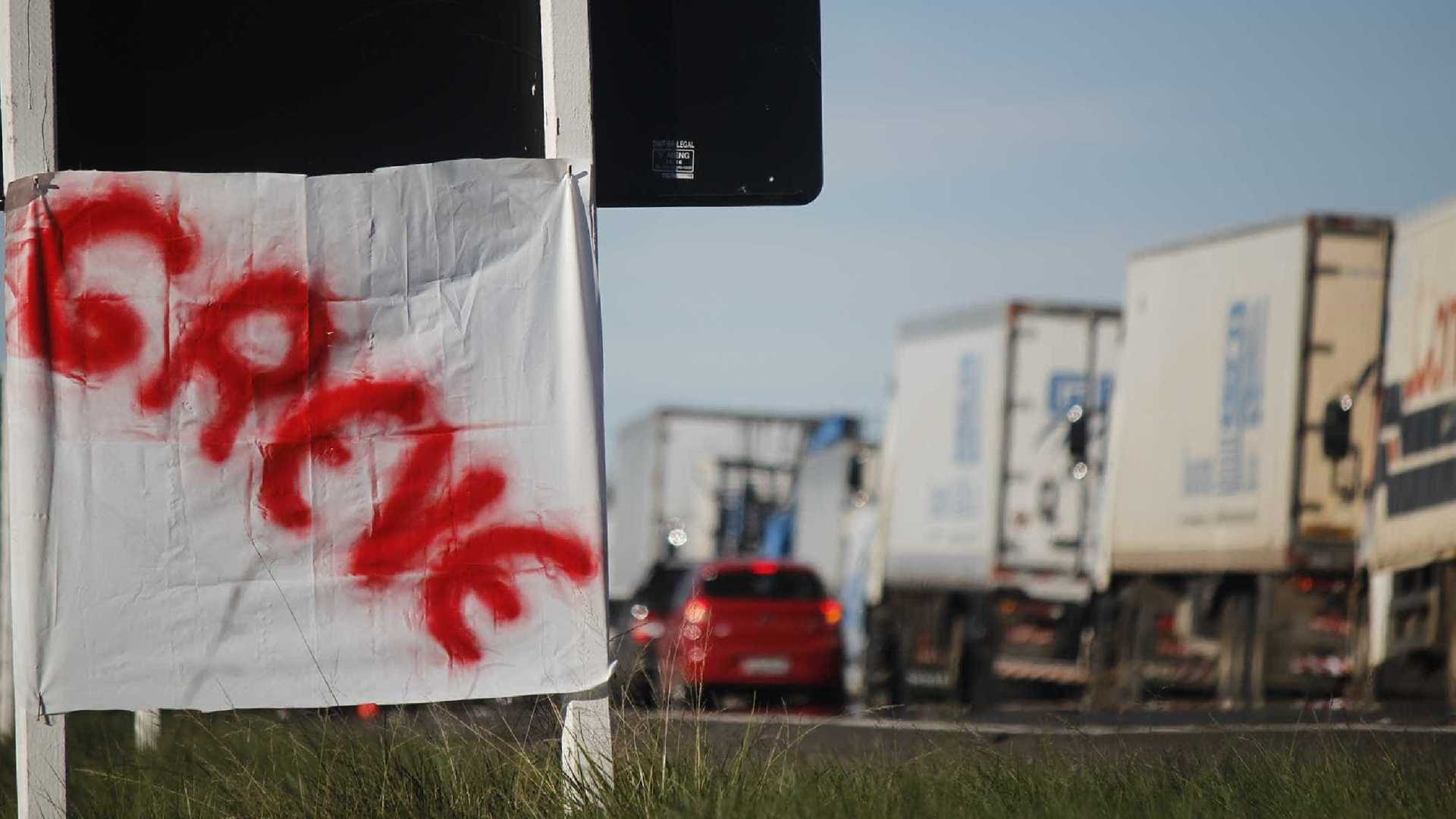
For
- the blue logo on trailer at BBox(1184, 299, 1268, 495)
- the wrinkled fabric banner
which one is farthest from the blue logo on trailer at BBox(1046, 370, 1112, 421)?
the wrinkled fabric banner

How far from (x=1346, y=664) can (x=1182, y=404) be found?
9.81ft

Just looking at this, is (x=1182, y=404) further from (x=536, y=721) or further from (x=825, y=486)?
(x=536, y=721)

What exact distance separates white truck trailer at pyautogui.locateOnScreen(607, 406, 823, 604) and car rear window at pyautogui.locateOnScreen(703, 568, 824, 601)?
10.8m

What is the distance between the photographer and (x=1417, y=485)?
48.6 ft

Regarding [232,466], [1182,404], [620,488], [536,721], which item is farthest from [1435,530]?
[620,488]

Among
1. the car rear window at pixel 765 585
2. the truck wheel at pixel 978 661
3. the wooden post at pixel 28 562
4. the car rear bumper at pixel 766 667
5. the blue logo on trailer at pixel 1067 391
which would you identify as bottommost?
the truck wheel at pixel 978 661

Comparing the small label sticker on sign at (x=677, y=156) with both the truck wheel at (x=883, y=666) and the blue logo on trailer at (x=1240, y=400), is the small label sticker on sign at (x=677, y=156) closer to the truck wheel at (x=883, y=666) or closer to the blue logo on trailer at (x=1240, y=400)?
the blue logo on trailer at (x=1240, y=400)

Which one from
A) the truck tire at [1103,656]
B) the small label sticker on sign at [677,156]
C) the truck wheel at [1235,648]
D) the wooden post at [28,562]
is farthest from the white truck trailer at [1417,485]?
the wooden post at [28,562]

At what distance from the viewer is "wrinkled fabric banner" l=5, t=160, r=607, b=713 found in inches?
234

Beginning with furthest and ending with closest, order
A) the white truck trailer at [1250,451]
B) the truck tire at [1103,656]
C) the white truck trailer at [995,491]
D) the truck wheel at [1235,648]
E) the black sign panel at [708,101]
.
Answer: the white truck trailer at [995,491], the truck tire at [1103,656], the truck wheel at [1235,648], the white truck trailer at [1250,451], the black sign panel at [708,101]

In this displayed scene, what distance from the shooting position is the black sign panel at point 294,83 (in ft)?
20.4

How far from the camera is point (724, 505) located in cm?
3331

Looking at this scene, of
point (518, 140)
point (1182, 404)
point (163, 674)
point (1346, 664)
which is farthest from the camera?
point (1182, 404)

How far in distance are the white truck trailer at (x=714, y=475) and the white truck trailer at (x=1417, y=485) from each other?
698 inches
